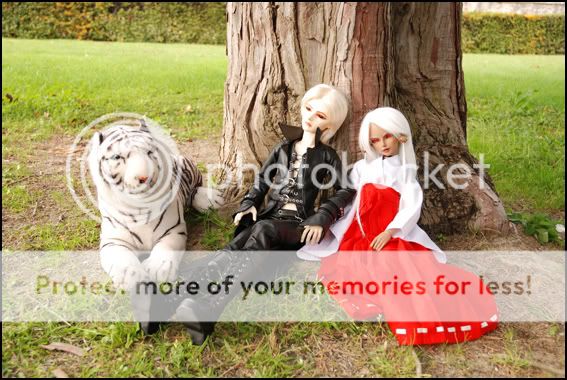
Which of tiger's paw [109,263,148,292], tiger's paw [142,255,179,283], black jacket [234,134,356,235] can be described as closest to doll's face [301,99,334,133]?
black jacket [234,134,356,235]

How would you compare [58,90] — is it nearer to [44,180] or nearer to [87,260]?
[44,180]

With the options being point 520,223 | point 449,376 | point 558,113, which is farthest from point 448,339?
point 558,113

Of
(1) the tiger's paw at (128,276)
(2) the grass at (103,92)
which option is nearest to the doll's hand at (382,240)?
(1) the tiger's paw at (128,276)

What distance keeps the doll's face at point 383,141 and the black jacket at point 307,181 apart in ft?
0.86

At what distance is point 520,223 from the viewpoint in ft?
12.6

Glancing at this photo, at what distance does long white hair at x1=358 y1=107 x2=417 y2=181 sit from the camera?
3.07 meters

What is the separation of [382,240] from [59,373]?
1797 millimetres

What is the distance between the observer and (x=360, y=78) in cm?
327

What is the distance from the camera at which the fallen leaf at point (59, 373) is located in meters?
2.34

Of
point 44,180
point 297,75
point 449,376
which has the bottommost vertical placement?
point 449,376

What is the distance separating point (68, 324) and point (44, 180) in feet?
7.69

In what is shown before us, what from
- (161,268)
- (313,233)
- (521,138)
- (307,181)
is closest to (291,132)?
(307,181)

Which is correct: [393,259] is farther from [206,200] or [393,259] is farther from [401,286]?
[206,200]

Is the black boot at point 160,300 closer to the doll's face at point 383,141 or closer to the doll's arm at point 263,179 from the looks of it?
the doll's arm at point 263,179
